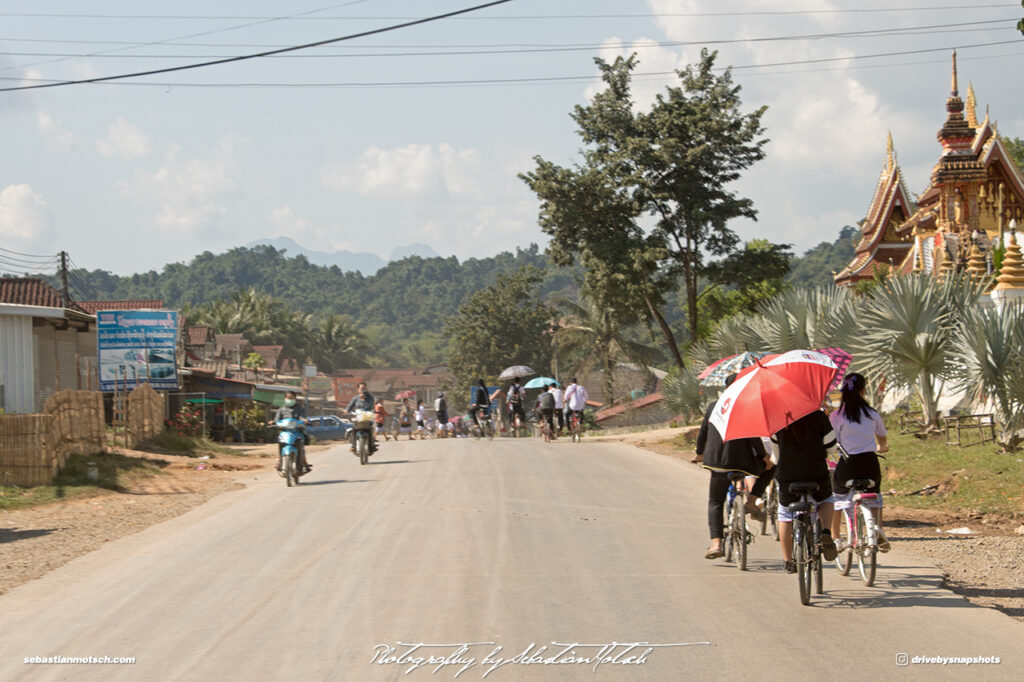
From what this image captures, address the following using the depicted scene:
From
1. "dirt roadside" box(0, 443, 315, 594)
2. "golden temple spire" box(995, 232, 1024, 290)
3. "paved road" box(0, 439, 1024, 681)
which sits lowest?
"paved road" box(0, 439, 1024, 681)

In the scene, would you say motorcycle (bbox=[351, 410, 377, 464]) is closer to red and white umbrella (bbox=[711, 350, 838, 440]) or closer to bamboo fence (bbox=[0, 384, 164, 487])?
bamboo fence (bbox=[0, 384, 164, 487])

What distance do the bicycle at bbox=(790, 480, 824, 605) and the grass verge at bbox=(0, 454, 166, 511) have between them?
1268 centimetres

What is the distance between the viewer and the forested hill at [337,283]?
161 meters

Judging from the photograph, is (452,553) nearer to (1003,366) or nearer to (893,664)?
(893,664)

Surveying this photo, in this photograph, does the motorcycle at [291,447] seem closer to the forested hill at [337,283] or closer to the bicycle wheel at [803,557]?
the bicycle wheel at [803,557]

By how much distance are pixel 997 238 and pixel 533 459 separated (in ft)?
60.6

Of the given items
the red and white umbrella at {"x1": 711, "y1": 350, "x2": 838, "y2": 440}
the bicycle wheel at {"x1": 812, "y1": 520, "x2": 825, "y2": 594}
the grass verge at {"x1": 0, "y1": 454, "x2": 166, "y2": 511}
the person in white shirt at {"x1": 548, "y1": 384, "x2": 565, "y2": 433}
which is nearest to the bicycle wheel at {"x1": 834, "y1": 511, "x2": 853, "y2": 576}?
the bicycle wheel at {"x1": 812, "y1": 520, "x2": 825, "y2": 594}

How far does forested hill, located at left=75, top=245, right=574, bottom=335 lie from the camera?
160625 millimetres

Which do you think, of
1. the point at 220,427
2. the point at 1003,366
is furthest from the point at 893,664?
the point at 220,427

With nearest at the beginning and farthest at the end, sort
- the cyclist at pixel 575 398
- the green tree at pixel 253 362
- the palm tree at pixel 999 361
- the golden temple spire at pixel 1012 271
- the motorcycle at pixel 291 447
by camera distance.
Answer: the palm tree at pixel 999 361 < the motorcycle at pixel 291 447 < the golden temple spire at pixel 1012 271 < the cyclist at pixel 575 398 < the green tree at pixel 253 362

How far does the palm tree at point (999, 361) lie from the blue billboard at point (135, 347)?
77.6 ft

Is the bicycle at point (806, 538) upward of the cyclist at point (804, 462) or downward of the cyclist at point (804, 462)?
downward

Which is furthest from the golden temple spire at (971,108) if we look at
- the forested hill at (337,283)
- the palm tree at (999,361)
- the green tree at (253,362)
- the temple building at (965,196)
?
the forested hill at (337,283)

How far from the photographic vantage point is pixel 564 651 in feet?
22.7
